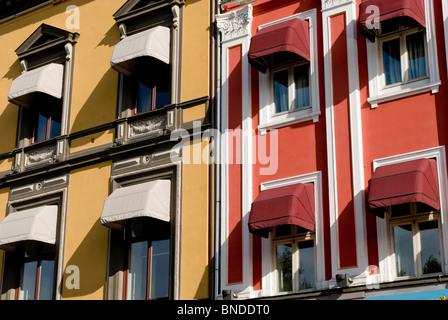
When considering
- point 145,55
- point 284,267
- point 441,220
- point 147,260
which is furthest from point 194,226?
point 441,220

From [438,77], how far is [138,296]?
843cm

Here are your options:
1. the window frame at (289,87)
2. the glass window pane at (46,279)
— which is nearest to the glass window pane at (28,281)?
the glass window pane at (46,279)

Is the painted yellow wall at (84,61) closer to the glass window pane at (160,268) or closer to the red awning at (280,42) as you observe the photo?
the glass window pane at (160,268)

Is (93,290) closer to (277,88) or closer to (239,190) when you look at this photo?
(239,190)

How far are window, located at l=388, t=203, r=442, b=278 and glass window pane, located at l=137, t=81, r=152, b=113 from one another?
756cm

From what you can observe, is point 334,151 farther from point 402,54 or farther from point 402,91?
point 402,54

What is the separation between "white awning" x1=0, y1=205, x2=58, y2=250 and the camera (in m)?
21.0

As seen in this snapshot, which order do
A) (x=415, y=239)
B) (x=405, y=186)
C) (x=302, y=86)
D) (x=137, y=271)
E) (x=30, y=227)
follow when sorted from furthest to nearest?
(x=30, y=227)
(x=137, y=271)
(x=302, y=86)
(x=415, y=239)
(x=405, y=186)

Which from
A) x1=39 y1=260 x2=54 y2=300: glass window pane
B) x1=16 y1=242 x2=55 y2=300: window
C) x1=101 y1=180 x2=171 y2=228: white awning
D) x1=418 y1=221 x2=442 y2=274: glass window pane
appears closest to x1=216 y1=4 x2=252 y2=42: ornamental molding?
x1=101 y1=180 x2=171 y2=228: white awning

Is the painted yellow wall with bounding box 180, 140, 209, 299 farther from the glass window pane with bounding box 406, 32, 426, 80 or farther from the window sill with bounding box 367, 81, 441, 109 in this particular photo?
the glass window pane with bounding box 406, 32, 426, 80

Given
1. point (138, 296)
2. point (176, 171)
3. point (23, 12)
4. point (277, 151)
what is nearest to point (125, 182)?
point (176, 171)

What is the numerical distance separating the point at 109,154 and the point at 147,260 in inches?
117

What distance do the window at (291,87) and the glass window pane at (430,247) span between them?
406 centimetres

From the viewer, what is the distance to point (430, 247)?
53.0ft
